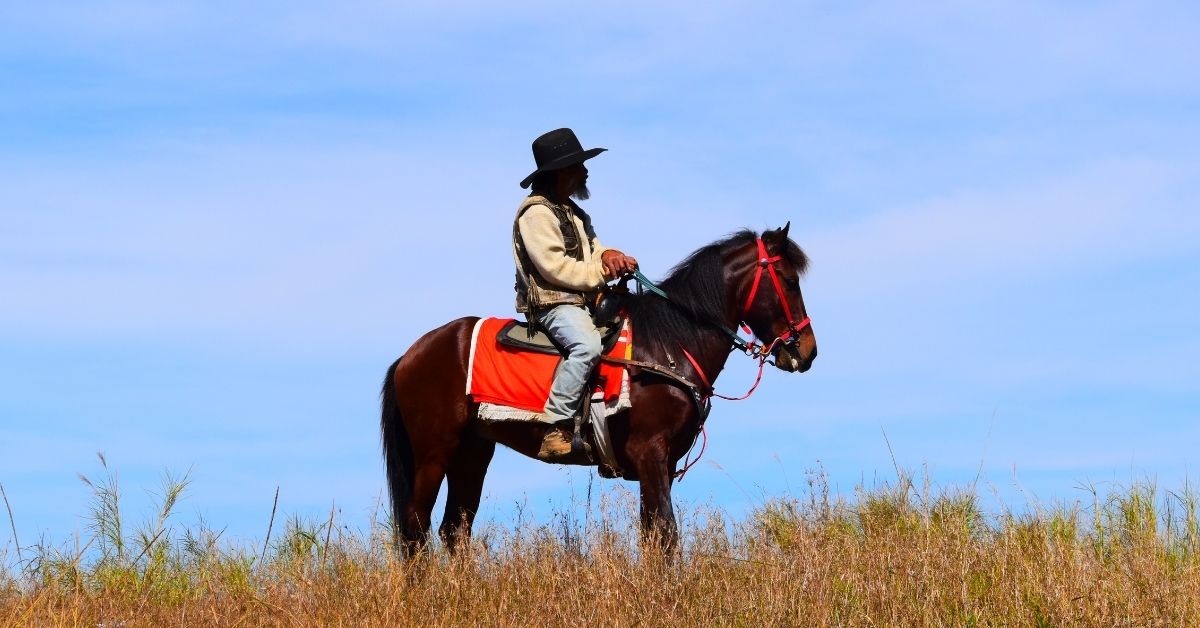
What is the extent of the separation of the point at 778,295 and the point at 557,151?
1856mm

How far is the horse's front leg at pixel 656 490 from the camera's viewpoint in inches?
319

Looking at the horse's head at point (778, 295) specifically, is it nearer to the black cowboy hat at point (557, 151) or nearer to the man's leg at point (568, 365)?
the man's leg at point (568, 365)

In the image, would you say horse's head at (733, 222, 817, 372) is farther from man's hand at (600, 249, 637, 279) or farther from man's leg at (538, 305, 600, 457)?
man's leg at (538, 305, 600, 457)

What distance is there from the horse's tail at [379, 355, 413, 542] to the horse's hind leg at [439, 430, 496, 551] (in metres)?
0.32

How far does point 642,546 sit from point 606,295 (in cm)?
189

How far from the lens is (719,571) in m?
7.89

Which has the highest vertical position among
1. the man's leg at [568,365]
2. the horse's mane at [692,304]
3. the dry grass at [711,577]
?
the horse's mane at [692,304]

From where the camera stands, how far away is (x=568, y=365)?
845 centimetres

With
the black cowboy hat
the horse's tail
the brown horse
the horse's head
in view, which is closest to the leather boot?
the brown horse

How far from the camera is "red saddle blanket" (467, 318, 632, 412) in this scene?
866 cm

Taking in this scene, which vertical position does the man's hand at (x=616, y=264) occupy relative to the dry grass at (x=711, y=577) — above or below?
above

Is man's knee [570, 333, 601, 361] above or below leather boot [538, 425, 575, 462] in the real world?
above

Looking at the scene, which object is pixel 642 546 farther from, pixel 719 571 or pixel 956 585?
pixel 956 585

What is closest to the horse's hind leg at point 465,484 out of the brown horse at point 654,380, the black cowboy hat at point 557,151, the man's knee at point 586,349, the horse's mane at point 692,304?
the brown horse at point 654,380
